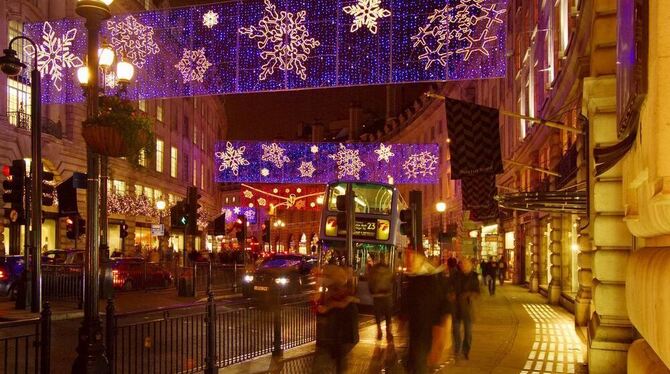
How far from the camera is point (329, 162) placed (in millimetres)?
39344

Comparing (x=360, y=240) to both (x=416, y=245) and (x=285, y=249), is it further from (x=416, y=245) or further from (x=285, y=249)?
(x=285, y=249)

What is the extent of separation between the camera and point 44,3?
34344mm

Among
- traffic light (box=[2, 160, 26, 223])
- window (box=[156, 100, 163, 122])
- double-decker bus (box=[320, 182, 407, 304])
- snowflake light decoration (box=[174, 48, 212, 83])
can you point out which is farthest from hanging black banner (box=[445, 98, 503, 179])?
window (box=[156, 100, 163, 122])

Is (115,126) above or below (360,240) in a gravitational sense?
above

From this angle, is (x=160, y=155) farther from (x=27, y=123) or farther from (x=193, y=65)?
(x=193, y=65)

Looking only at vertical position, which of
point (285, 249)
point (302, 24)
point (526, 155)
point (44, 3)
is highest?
point (44, 3)

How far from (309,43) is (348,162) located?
22.0 m

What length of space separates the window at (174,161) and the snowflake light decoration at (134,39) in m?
34.0

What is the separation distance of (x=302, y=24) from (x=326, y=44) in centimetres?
79

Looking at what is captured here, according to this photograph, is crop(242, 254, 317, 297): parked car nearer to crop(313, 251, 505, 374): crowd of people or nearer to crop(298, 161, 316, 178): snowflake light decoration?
Result: crop(313, 251, 505, 374): crowd of people

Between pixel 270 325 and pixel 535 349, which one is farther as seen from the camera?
pixel 535 349

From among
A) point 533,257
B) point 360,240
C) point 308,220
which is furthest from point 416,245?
point 308,220

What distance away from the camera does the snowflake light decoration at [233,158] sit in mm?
37500

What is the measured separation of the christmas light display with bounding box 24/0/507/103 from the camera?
16.3 m
